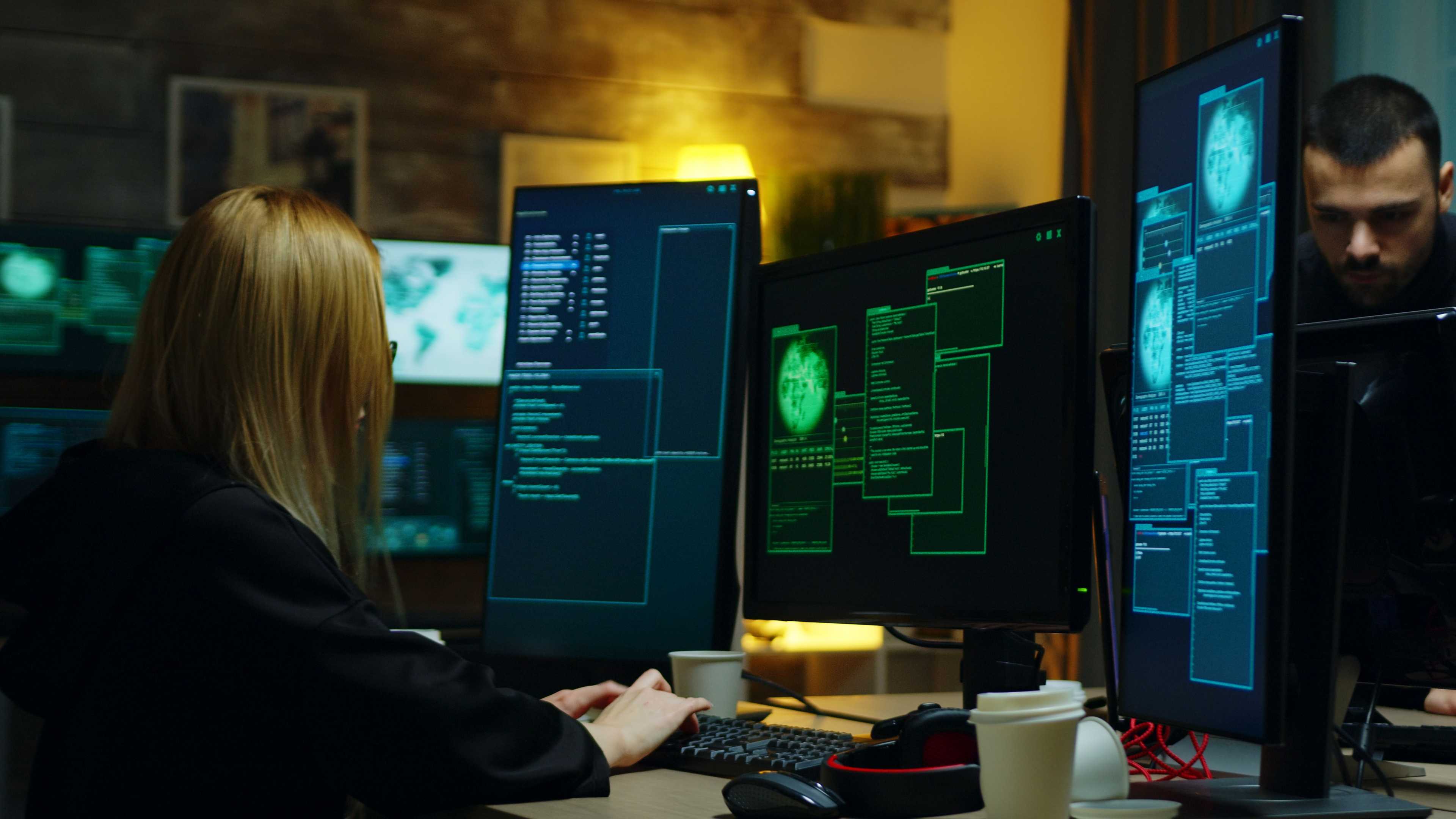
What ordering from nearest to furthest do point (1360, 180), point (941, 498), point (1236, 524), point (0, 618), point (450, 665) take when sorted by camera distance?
point (1236, 524), point (450, 665), point (941, 498), point (0, 618), point (1360, 180)

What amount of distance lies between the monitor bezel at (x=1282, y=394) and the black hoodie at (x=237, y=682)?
1.53 ft

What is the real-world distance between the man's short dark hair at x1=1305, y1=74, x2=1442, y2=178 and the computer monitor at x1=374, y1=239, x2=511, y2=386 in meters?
1.67

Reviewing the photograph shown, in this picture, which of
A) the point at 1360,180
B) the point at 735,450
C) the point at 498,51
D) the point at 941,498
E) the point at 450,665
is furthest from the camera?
the point at 498,51

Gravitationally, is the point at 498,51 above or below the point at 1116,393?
above

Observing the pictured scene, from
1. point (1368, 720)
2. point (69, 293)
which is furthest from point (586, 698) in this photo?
point (69, 293)

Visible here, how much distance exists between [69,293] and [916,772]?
1958 millimetres

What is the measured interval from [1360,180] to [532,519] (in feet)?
5.10

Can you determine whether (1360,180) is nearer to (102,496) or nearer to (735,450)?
(735,450)

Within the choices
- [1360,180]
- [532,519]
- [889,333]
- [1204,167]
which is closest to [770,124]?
[1360,180]

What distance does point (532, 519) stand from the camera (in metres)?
1.61

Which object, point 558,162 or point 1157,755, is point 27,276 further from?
point 1157,755

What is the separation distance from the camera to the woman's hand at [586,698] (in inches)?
47.2

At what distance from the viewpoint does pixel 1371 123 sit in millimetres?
2193

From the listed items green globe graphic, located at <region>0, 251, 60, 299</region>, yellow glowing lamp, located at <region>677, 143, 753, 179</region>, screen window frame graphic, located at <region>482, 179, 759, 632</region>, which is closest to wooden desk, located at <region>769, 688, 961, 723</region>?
screen window frame graphic, located at <region>482, 179, 759, 632</region>
